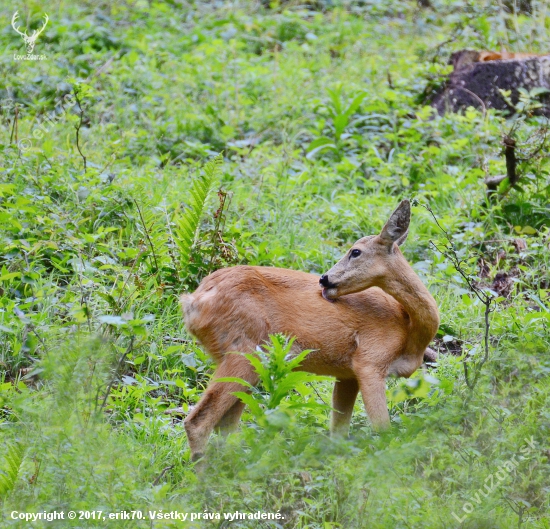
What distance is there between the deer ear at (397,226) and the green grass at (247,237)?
966mm

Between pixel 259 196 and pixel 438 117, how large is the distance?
2799 mm

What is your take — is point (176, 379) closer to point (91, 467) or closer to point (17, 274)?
point (17, 274)

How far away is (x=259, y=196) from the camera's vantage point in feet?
25.6

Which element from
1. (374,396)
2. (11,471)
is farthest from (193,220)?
(11,471)

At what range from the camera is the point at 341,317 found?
5395 mm

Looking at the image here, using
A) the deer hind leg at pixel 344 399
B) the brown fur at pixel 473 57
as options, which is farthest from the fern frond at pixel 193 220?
the brown fur at pixel 473 57

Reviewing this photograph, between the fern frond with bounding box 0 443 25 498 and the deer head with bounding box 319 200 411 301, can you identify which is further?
the deer head with bounding box 319 200 411 301

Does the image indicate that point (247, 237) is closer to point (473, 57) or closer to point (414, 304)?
point (414, 304)

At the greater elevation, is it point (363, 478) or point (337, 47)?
point (363, 478)

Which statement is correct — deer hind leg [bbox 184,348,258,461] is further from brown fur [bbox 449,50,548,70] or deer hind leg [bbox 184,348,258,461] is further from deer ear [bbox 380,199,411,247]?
brown fur [bbox 449,50,548,70]

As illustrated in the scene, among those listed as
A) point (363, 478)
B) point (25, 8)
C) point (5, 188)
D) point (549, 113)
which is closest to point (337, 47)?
point (549, 113)

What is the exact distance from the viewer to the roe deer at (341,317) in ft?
16.9

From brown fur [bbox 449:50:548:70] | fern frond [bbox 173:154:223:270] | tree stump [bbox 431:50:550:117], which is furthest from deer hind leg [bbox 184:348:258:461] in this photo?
brown fur [bbox 449:50:548:70]

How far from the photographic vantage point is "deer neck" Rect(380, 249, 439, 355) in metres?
5.31
